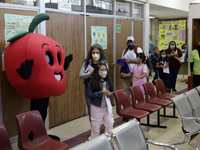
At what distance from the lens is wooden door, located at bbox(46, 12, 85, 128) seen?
199 inches

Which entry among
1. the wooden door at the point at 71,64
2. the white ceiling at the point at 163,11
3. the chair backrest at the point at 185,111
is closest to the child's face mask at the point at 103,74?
the chair backrest at the point at 185,111

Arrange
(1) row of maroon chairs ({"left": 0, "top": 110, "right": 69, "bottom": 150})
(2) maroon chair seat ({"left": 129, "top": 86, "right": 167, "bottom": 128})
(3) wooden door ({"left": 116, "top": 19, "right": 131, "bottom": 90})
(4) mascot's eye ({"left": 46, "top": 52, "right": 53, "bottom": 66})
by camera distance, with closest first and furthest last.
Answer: (1) row of maroon chairs ({"left": 0, "top": 110, "right": 69, "bottom": 150}), (4) mascot's eye ({"left": 46, "top": 52, "right": 53, "bottom": 66}), (2) maroon chair seat ({"left": 129, "top": 86, "right": 167, "bottom": 128}), (3) wooden door ({"left": 116, "top": 19, "right": 131, "bottom": 90})

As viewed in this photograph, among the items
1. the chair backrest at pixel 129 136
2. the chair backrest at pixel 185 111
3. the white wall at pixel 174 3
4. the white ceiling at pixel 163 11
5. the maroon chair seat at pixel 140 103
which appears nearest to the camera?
the chair backrest at pixel 129 136

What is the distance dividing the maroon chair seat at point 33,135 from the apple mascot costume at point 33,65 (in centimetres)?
66

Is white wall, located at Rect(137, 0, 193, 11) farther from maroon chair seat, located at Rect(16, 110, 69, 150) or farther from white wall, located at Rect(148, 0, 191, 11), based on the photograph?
maroon chair seat, located at Rect(16, 110, 69, 150)

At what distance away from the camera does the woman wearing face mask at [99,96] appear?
3785 millimetres

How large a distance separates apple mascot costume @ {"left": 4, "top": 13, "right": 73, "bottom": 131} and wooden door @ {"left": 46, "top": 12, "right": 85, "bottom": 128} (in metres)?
1.07

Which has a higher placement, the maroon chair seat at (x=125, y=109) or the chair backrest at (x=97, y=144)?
the chair backrest at (x=97, y=144)

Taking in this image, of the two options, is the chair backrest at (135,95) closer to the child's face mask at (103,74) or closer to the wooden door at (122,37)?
the child's face mask at (103,74)

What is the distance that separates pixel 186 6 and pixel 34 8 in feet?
28.3

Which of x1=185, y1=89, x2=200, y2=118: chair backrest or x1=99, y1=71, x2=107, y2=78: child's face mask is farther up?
x1=99, y1=71, x2=107, y2=78: child's face mask

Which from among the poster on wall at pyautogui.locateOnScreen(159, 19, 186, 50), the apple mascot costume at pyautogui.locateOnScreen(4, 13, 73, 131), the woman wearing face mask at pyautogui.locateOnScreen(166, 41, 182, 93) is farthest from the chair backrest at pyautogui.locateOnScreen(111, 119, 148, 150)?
the poster on wall at pyautogui.locateOnScreen(159, 19, 186, 50)

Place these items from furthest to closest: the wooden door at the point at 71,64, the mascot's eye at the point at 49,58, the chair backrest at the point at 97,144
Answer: the wooden door at the point at 71,64, the mascot's eye at the point at 49,58, the chair backrest at the point at 97,144

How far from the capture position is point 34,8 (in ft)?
15.0
